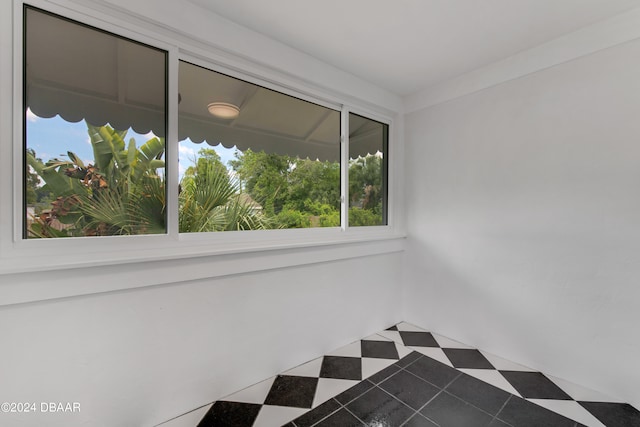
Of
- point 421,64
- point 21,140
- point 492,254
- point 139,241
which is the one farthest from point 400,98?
point 21,140

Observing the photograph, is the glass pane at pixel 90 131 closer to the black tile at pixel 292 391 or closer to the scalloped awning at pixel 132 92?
the scalloped awning at pixel 132 92

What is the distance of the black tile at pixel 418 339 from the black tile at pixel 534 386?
1.87 feet

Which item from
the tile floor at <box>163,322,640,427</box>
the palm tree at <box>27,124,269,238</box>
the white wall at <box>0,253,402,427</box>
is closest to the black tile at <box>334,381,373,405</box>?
the tile floor at <box>163,322,640,427</box>

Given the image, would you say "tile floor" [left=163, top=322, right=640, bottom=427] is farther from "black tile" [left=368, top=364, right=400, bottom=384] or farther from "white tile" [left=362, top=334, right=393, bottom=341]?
"white tile" [left=362, top=334, right=393, bottom=341]

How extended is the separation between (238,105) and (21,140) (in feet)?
3.68

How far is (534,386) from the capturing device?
187 cm

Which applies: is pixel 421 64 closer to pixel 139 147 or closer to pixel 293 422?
pixel 139 147

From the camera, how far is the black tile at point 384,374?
1.94 metres

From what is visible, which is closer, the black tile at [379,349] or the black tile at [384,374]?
the black tile at [384,374]

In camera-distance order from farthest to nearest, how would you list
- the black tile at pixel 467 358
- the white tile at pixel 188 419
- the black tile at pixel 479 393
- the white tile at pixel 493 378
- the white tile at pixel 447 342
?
1. the white tile at pixel 447 342
2. the black tile at pixel 467 358
3. the white tile at pixel 493 378
4. the black tile at pixel 479 393
5. the white tile at pixel 188 419

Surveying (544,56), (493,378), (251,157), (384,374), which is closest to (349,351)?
(384,374)

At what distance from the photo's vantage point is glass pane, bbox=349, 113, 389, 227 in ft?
8.75

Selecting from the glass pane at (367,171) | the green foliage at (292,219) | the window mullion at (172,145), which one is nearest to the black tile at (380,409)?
the green foliage at (292,219)

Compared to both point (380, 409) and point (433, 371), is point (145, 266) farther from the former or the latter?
point (433, 371)
